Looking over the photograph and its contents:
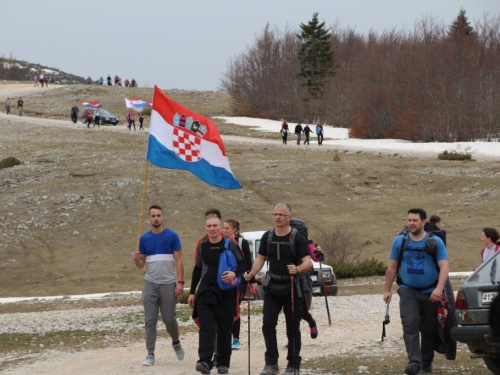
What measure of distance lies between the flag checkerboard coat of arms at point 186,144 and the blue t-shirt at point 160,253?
9.61 ft

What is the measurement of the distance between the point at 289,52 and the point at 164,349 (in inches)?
3797

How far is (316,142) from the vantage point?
63.7 meters

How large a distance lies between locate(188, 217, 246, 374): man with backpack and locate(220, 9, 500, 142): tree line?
184ft

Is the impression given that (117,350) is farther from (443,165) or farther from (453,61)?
(453,61)

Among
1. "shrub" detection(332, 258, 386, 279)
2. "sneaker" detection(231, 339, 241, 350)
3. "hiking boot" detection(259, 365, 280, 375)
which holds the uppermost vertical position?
"hiking boot" detection(259, 365, 280, 375)

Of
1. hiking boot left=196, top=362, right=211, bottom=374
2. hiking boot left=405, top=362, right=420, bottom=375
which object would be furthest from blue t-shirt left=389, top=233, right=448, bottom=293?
hiking boot left=196, top=362, right=211, bottom=374

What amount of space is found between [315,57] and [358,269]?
7762cm

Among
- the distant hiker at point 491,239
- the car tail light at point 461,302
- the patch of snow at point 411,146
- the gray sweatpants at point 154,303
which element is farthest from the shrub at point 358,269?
the patch of snow at point 411,146

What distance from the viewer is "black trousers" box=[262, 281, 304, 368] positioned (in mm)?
9984

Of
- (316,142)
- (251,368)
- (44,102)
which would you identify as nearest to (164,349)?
(251,368)

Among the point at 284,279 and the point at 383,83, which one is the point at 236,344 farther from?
the point at 383,83

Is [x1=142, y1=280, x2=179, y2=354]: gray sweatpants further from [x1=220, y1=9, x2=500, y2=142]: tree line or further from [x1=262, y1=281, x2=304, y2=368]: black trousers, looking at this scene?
[x1=220, y1=9, x2=500, y2=142]: tree line

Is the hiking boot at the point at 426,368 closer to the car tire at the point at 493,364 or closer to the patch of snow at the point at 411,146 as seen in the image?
the car tire at the point at 493,364

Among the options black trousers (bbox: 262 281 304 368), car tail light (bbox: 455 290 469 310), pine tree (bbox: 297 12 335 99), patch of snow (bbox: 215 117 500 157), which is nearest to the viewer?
car tail light (bbox: 455 290 469 310)
